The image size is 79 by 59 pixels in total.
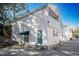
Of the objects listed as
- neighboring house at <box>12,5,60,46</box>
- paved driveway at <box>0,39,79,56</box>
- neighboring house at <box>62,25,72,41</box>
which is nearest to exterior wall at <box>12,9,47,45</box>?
neighboring house at <box>12,5,60,46</box>

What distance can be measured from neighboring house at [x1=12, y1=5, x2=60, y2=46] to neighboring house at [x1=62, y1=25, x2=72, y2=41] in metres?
0.11

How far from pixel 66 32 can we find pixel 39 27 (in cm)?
51

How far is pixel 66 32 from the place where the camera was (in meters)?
5.79

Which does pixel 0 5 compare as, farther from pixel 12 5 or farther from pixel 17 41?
pixel 17 41

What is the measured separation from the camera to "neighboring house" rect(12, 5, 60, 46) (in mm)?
5703

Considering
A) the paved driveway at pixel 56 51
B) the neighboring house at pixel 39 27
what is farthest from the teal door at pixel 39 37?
the paved driveway at pixel 56 51

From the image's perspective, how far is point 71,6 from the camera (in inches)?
223

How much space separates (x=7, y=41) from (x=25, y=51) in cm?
37

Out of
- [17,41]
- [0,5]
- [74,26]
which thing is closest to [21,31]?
[17,41]

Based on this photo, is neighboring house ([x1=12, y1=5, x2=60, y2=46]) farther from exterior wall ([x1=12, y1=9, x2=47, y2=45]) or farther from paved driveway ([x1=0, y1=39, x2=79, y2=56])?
paved driveway ([x1=0, y1=39, x2=79, y2=56])

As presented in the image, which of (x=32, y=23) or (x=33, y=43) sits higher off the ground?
(x=32, y=23)

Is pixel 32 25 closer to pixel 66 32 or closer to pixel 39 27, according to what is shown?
pixel 39 27

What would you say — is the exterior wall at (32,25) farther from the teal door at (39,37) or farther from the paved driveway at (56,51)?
the paved driveway at (56,51)

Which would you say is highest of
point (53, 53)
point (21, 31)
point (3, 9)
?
point (3, 9)
